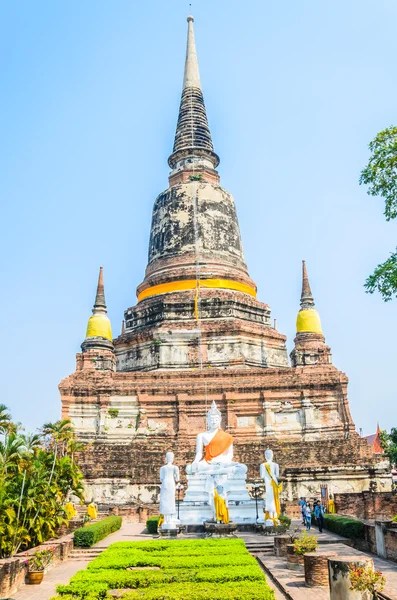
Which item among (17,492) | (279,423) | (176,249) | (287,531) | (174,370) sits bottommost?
(287,531)

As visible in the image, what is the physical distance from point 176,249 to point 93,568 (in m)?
23.6

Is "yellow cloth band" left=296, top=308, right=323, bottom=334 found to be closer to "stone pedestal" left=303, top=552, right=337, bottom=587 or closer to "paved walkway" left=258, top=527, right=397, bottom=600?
"paved walkway" left=258, top=527, right=397, bottom=600

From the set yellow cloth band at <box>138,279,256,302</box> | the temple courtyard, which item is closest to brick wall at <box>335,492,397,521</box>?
the temple courtyard

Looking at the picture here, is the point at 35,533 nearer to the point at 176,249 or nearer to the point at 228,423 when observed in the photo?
the point at 228,423

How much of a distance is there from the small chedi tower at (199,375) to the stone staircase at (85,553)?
773 centimetres

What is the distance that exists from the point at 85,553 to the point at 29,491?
229 cm

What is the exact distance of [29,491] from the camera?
48.7 ft

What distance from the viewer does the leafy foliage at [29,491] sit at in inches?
541

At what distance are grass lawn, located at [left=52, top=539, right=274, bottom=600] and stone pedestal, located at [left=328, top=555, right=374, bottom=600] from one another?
2.53ft

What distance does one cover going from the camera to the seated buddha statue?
59.7 feet

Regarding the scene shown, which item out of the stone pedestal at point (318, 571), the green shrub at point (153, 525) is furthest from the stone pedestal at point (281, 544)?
the green shrub at point (153, 525)

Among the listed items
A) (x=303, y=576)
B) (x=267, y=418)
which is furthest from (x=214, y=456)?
(x=303, y=576)

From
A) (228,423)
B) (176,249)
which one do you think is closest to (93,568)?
(228,423)

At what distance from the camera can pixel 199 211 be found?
3266cm
